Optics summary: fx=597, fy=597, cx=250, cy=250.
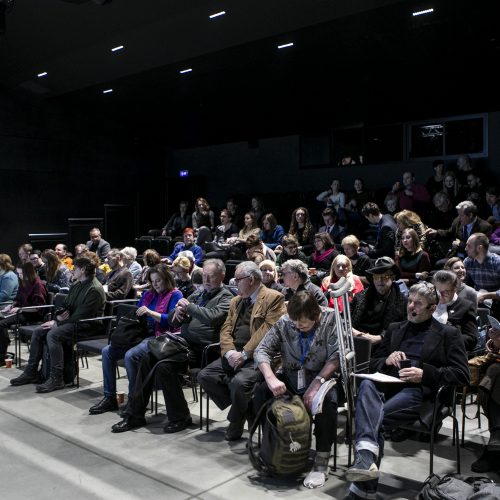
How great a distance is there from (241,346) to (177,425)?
721 millimetres

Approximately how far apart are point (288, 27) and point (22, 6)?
3.34 metres

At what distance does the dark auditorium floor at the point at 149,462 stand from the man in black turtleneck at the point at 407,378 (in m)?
0.29

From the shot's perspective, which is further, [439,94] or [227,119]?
[227,119]

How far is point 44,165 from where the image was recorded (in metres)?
12.8

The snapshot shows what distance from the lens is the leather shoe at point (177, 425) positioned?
4.18m

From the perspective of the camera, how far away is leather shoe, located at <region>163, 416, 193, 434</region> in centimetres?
418

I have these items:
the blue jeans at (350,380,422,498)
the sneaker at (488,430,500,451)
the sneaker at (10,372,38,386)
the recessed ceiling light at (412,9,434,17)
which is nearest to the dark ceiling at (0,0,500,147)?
the recessed ceiling light at (412,9,434,17)

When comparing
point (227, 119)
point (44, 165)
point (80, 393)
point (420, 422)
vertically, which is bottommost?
→ point (80, 393)

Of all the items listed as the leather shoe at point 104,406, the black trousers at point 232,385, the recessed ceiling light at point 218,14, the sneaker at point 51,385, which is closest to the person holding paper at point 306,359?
the black trousers at point 232,385

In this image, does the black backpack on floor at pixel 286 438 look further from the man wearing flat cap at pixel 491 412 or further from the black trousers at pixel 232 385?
the man wearing flat cap at pixel 491 412

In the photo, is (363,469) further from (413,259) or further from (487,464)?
(413,259)

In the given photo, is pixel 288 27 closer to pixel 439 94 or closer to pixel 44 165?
pixel 439 94

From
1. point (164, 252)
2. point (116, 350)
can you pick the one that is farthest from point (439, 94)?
point (116, 350)

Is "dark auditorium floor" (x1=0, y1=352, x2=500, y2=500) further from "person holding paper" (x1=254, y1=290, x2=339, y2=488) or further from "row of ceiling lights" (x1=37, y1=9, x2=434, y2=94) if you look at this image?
"row of ceiling lights" (x1=37, y1=9, x2=434, y2=94)
